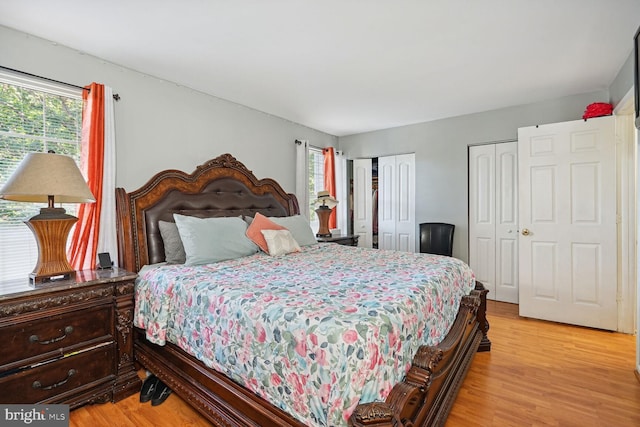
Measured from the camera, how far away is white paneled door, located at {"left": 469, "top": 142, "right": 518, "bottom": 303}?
13.2 feet

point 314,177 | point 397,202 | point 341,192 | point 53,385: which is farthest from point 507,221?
point 53,385

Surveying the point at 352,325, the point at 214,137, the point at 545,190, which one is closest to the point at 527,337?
the point at 545,190

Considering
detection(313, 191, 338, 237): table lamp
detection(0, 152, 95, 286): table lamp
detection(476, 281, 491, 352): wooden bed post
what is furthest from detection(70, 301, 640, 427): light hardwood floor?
detection(313, 191, 338, 237): table lamp

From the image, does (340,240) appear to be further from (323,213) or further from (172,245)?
(172,245)

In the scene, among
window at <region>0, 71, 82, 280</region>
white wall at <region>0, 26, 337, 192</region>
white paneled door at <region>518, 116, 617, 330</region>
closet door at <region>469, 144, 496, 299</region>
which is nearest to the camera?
window at <region>0, 71, 82, 280</region>

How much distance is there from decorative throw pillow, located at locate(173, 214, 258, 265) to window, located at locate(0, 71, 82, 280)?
2.90 ft

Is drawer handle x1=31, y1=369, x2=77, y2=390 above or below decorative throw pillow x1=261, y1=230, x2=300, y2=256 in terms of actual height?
below

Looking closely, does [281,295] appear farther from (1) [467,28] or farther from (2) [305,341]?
(1) [467,28]

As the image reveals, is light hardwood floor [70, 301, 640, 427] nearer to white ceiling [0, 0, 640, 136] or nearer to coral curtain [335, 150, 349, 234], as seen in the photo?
white ceiling [0, 0, 640, 136]

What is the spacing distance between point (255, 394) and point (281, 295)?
474mm

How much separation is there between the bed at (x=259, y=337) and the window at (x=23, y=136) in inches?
22.9

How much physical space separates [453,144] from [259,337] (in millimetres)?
3964

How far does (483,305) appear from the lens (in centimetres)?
270

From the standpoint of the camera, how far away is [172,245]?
2.65m
